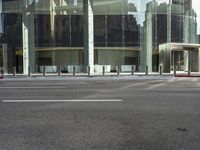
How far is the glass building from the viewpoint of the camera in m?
37.7

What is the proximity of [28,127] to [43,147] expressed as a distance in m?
1.58

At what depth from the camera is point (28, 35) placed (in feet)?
125

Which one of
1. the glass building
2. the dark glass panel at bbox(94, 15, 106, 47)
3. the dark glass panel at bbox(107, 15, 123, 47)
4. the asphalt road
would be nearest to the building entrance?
the glass building

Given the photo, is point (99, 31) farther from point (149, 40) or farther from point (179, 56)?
point (179, 56)

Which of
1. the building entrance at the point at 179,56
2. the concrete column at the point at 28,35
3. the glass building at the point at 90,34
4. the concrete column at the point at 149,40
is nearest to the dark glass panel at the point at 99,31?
the glass building at the point at 90,34

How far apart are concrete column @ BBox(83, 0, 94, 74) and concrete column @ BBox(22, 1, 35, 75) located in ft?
17.7

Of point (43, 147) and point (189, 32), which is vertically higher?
point (189, 32)

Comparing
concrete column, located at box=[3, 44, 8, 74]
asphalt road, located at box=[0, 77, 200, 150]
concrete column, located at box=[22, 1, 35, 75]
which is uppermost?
concrete column, located at box=[22, 1, 35, 75]

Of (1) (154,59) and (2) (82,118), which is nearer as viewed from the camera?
(2) (82,118)

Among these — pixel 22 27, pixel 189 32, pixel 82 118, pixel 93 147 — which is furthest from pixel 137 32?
pixel 93 147

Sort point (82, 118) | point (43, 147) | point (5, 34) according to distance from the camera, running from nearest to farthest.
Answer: point (43, 147)
point (82, 118)
point (5, 34)

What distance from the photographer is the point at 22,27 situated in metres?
38.0

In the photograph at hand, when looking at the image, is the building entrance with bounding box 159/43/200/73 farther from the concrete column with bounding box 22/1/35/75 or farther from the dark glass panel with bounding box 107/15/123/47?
the concrete column with bounding box 22/1/35/75

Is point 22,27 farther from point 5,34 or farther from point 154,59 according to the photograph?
point 154,59
